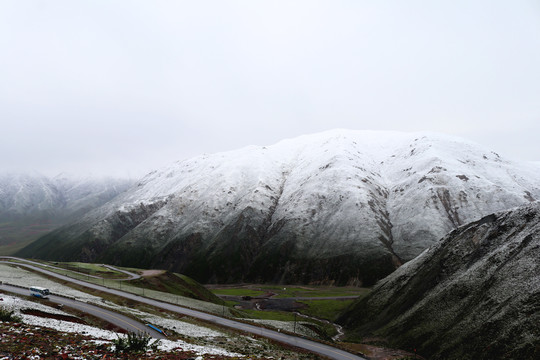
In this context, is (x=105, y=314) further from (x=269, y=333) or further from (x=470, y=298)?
(x=470, y=298)

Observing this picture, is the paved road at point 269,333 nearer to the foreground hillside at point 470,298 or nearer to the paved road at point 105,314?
the paved road at point 105,314

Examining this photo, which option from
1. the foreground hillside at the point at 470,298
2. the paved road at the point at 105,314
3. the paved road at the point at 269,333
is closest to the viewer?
the paved road at the point at 105,314

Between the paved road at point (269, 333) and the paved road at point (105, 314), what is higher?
the paved road at point (105, 314)

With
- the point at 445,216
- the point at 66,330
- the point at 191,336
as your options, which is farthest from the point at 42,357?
the point at 445,216

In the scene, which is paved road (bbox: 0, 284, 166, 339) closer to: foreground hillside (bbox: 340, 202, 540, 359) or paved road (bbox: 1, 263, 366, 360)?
paved road (bbox: 1, 263, 366, 360)

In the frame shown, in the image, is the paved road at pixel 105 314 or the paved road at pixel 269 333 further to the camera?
the paved road at pixel 269 333

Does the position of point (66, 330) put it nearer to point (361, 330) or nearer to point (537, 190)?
point (361, 330)

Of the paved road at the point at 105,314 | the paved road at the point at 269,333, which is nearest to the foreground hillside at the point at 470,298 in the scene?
the paved road at the point at 269,333
